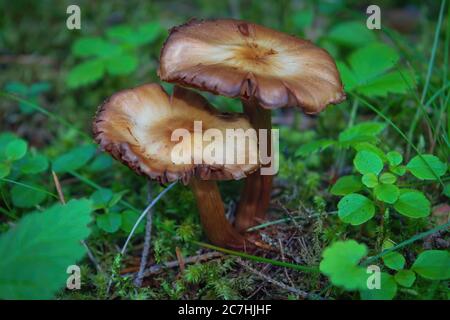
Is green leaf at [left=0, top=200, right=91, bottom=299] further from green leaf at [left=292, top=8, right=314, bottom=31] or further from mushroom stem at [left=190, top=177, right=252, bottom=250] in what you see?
green leaf at [left=292, top=8, right=314, bottom=31]

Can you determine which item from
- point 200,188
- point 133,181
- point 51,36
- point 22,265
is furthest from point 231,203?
point 51,36

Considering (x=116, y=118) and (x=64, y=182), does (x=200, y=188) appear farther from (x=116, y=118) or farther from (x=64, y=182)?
(x=64, y=182)

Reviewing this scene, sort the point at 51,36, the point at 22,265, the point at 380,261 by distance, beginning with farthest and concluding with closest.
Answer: the point at 51,36, the point at 380,261, the point at 22,265

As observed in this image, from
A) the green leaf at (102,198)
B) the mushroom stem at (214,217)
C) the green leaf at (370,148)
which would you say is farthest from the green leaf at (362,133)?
the green leaf at (102,198)

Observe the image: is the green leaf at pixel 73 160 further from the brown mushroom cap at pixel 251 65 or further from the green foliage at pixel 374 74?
the green foliage at pixel 374 74

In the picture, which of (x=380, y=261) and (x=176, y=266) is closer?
(x=380, y=261)

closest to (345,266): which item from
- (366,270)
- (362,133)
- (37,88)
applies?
(366,270)
